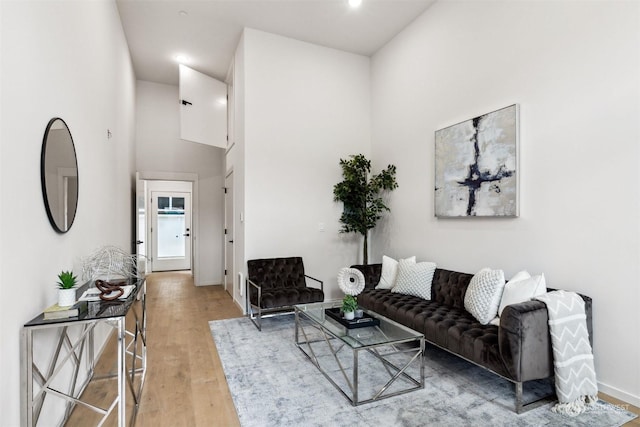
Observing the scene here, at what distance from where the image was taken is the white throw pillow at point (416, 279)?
379 centimetres

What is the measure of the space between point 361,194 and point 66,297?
3.87m

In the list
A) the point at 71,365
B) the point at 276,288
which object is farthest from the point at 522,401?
the point at 71,365

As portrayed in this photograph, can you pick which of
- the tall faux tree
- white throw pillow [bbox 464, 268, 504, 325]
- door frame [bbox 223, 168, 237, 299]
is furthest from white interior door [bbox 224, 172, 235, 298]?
white throw pillow [bbox 464, 268, 504, 325]

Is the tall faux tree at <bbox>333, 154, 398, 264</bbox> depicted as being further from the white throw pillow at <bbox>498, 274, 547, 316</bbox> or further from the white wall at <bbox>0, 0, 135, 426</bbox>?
the white wall at <bbox>0, 0, 135, 426</bbox>

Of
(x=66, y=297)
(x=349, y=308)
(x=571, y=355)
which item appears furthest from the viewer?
(x=349, y=308)

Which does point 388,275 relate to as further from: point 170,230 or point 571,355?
point 170,230

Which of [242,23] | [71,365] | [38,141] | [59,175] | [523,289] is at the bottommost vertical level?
[71,365]

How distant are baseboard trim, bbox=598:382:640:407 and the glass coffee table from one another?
134cm

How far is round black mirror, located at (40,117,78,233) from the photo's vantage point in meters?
1.96

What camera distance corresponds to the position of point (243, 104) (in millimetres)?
4809

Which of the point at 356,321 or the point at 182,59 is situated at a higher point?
the point at 182,59

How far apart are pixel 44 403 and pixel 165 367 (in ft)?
4.02

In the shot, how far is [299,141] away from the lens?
5.11 meters

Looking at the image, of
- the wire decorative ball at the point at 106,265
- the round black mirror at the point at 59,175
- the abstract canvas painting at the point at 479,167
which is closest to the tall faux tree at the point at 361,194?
the abstract canvas painting at the point at 479,167
